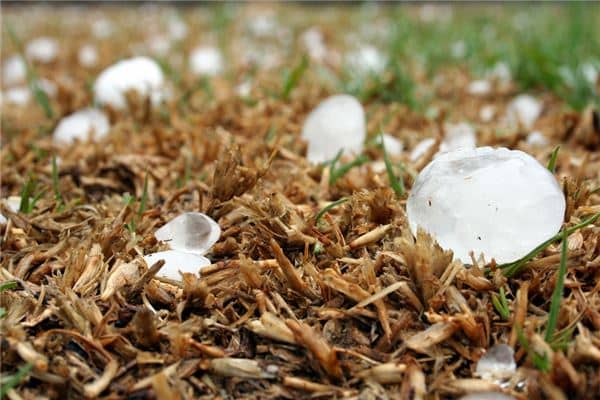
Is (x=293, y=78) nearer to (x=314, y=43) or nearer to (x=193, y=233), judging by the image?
(x=193, y=233)

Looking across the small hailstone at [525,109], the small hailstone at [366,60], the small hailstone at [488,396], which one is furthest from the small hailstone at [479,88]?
the small hailstone at [488,396]

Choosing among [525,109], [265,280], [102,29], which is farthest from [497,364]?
[102,29]

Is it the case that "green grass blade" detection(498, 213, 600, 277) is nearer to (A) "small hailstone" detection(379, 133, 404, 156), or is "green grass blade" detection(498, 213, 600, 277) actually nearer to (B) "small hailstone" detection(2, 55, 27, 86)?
(A) "small hailstone" detection(379, 133, 404, 156)

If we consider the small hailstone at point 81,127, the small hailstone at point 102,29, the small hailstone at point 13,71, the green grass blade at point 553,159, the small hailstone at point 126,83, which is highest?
the green grass blade at point 553,159

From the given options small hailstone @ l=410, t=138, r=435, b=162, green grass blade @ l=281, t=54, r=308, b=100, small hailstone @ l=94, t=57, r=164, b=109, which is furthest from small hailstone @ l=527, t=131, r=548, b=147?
small hailstone @ l=94, t=57, r=164, b=109

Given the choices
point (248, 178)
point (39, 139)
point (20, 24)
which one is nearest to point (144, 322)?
point (248, 178)

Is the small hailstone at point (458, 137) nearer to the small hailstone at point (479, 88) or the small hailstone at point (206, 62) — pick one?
the small hailstone at point (479, 88)
